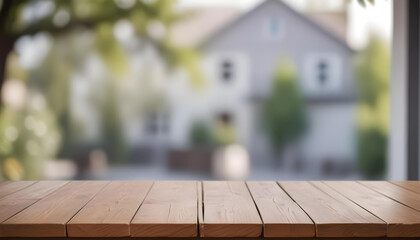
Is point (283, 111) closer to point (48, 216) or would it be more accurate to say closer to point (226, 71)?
point (226, 71)

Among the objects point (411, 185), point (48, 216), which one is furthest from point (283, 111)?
point (48, 216)

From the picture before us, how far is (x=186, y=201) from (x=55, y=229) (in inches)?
13.6

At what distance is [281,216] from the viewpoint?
1.11 metres

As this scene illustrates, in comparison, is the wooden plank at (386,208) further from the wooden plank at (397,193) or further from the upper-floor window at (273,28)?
the upper-floor window at (273,28)

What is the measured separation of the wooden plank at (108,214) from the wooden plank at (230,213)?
16cm

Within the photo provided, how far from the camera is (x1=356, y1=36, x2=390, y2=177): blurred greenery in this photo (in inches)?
276

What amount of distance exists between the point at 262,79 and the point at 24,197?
5736mm

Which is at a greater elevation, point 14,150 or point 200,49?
point 200,49

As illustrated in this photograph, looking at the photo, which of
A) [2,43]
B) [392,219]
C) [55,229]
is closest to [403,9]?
[392,219]

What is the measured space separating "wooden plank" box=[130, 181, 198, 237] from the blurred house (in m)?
5.44

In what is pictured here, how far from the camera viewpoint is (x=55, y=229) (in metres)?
1.04

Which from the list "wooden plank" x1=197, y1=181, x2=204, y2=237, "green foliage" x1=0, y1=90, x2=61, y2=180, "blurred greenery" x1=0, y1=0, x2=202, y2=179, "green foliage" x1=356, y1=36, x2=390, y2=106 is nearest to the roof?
"blurred greenery" x1=0, y1=0, x2=202, y2=179

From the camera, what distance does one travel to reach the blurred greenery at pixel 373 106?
23.0 ft

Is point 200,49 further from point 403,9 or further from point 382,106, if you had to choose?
point 403,9
